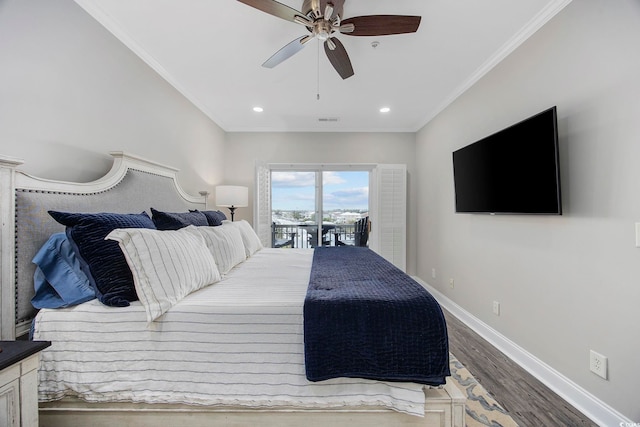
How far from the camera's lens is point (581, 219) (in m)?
1.63

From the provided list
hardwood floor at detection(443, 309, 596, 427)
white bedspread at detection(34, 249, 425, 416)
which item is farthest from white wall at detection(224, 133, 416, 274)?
white bedspread at detection(34, 249, 425, 416)

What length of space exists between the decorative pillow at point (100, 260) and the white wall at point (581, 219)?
2.57 meters

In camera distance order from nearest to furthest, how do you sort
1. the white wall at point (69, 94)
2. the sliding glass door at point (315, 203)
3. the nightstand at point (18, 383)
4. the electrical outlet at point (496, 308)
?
the nightstand at point (18, 383)
the white wall at point (69, 94)
the electrical outlet at point (496, 308)
the sliding glass door at point (315, 203)

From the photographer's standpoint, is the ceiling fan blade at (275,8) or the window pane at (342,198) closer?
the ceiling fan blade at (275,8)

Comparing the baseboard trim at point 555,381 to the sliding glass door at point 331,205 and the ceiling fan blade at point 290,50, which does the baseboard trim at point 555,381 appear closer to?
the sliding glass door at point 331,205

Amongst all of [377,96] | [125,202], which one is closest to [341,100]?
[377,96]

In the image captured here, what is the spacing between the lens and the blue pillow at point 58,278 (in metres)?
1.27

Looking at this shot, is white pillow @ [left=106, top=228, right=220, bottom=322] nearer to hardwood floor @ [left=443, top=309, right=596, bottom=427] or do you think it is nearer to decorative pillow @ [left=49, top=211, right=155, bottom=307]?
decorative pillow @ [left=49, top=211, right=155, bottom=307]

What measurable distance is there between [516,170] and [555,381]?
1.49 m

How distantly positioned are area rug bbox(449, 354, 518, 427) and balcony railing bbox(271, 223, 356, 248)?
9.65ft

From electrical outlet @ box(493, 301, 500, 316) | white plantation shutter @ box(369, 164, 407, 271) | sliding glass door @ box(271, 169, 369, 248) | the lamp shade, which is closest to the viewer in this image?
electrical outlet @ box(493, 301, 500, 316)

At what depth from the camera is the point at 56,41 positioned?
5.13 ft

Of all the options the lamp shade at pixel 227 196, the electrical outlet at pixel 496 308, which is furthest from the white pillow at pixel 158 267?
the electrical outlet at pixel 496 308

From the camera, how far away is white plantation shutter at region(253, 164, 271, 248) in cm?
434
